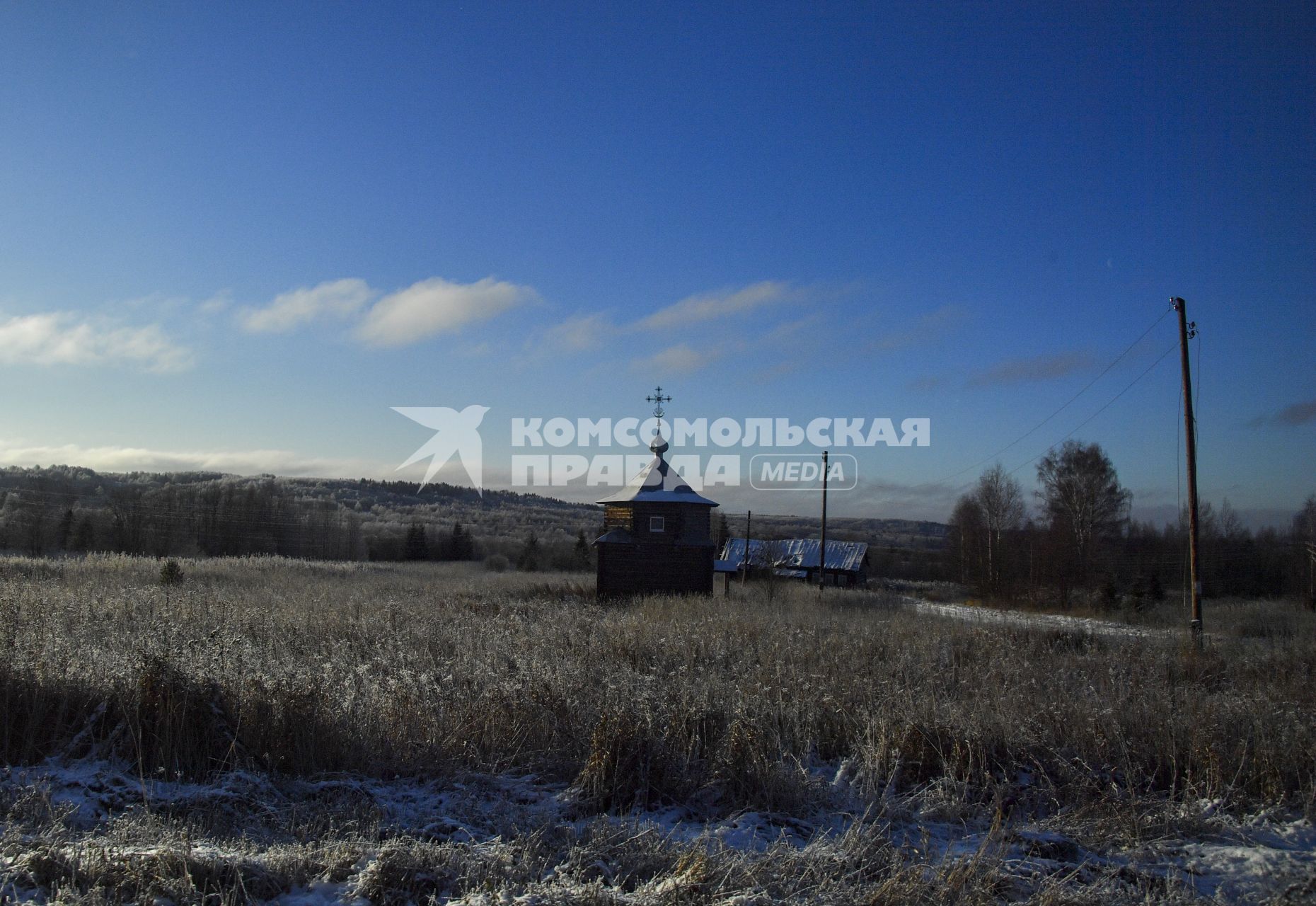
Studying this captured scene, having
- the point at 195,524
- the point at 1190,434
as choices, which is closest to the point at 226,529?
the point at 195,524

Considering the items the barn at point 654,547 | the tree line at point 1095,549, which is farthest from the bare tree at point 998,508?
the barn at point 654,547

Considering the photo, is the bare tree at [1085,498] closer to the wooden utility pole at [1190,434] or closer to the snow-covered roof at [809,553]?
the snow-covered roof at [809,553]

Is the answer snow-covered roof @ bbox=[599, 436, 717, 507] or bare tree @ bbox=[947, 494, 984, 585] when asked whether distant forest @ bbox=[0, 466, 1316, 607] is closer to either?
bare tree @ bbox=[947, 494, 984, 585]

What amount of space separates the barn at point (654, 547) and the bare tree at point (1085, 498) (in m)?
26.8

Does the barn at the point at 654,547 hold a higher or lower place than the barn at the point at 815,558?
higher

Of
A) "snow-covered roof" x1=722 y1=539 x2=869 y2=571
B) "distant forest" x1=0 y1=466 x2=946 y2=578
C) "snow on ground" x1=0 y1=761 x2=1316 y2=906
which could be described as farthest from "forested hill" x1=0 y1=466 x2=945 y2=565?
"snow on ground" x1=0 y1=761 x2=1316 y2=906

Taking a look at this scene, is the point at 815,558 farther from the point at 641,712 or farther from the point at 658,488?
the point at 641,712

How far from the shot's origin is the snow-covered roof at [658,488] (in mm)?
24688

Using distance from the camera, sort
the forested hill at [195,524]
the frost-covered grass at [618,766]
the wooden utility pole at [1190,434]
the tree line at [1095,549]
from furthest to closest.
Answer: the forested hill at [195,524] < the tree line at [1095,549] < the wooden utility pole at [1190,434] < the frost-covered grass at [618,766]

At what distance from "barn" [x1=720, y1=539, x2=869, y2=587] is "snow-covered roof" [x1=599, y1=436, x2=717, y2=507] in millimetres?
19794

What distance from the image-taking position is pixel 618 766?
4977 mm

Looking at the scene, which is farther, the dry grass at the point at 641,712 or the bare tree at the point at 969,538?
the bare tree at the point at 969,538

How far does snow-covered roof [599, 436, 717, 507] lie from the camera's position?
2469 centimetres

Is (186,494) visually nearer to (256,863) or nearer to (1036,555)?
(1036,555)
